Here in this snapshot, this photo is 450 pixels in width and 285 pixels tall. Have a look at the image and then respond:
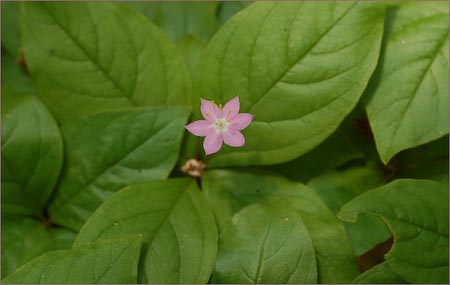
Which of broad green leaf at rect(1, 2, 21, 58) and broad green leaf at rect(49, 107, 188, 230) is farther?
broad green leaf at rect(1, 2, 21, 58)

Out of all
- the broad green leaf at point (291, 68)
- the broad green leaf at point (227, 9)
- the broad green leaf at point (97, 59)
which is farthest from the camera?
the broad green leaf at point (227, 9)

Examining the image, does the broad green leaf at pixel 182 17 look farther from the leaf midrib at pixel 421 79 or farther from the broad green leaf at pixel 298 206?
the leaf midrib at pixel 421 79

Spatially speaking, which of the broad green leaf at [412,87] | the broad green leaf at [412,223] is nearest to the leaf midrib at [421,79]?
the broad green leaf at [412,87]

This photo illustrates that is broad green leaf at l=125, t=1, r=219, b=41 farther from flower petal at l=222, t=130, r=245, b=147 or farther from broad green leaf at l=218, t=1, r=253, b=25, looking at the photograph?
flower petal at l=222, t=130, r=245, b=147

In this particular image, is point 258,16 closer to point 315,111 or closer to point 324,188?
point 315,111

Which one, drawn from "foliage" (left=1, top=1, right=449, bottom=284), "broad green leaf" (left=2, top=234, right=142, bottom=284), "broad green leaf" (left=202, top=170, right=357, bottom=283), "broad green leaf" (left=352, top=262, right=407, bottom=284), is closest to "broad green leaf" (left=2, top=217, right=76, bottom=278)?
"foliage" (left=1, top=1, right=449, bottom=284)
